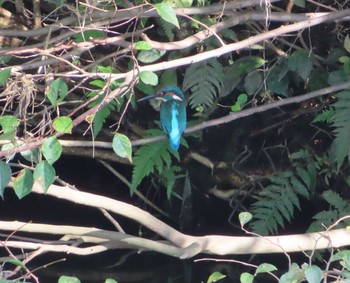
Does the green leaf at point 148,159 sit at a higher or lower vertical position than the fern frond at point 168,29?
lower

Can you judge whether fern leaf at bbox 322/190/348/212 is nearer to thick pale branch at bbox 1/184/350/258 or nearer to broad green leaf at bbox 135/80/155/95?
broad green leaf at bbox 135/80/155/95

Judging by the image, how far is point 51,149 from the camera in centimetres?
208

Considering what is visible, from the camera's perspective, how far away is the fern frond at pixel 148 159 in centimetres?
393

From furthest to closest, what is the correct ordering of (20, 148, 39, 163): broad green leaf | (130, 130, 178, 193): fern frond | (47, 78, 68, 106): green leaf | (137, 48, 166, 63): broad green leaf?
(130, 130, 178, 193): fern frond < (137, 48, 166, 63): broad green leaf < (20, 148, 39, 163): broad green leaf < (47, 78, 68, 106): green leaf

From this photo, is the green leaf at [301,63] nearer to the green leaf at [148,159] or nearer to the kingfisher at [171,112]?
the kingfisher at [171,112]

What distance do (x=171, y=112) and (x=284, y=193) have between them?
70 centimetres

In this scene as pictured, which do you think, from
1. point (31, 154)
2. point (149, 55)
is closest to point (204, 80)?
point (149, 55)

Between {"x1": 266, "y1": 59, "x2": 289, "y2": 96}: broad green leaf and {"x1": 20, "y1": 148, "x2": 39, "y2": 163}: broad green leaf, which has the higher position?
{"x1": 266, "y1": 59, "x2": 289, "y2": 96}: broad green leaf

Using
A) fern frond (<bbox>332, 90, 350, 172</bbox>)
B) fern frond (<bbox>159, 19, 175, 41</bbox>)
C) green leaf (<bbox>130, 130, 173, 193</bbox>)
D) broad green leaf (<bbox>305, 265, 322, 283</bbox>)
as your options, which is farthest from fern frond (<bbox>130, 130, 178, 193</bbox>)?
broad green leaf (<bbox>305, 265, 322, 283</bbox>)

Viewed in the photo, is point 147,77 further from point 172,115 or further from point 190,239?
point 172,115

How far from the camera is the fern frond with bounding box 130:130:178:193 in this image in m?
3.93

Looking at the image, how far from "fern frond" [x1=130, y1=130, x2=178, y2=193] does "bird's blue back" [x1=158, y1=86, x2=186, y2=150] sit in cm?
→ 12

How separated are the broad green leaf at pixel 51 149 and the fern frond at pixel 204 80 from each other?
1.70m

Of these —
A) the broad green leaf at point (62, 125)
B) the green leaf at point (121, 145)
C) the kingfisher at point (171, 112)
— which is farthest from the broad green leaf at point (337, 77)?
the broad green leaf at point (62, 125)
